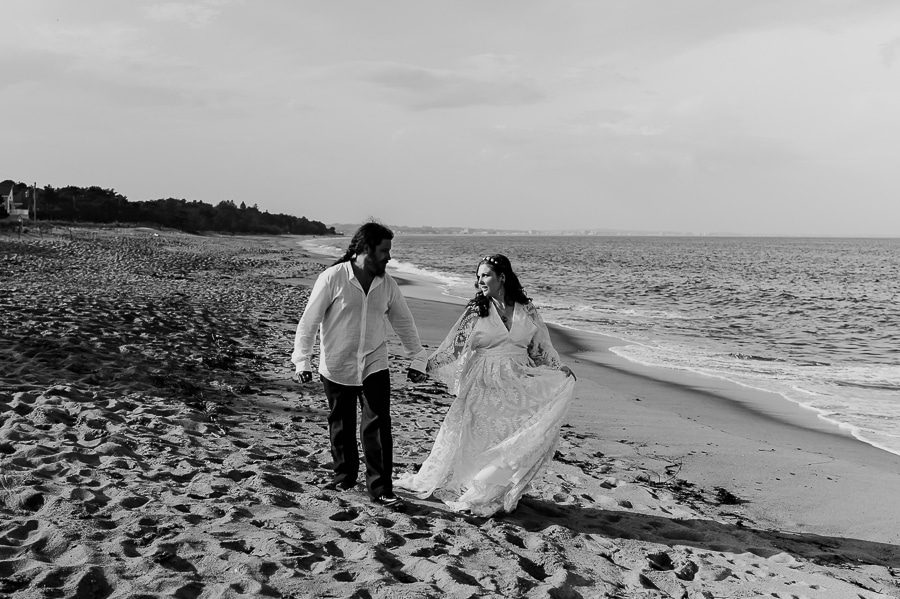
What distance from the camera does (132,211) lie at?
75.4m

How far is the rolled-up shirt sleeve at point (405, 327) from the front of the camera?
5015mm

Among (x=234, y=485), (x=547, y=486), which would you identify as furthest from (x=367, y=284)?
(x=547, y=486)

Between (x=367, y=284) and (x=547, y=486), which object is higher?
(x=367, y=284)

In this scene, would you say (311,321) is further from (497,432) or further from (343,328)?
(497,432)

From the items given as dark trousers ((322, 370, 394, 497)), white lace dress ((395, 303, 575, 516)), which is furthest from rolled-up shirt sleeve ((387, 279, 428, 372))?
dark trousers ((322, 370, 394, 497))

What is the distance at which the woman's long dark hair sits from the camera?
4.91 metres

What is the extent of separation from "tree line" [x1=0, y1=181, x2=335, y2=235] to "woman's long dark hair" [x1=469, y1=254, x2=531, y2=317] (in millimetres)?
48097

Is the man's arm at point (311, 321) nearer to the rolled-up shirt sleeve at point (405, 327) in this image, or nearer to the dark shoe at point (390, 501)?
the rolled-up shirt sleeve at point (405, 327)

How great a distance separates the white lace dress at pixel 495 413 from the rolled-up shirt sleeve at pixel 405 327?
13 centimetres

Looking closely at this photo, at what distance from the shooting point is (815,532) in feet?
16.9

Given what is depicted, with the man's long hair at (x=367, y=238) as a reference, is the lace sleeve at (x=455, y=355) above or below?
below

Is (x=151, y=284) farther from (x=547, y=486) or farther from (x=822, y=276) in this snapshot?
(x=822, y=276)

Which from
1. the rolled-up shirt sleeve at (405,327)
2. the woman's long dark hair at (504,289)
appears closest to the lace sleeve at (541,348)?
the woman's long dark hair at (504,289)

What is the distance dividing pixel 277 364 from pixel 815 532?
6183mm
